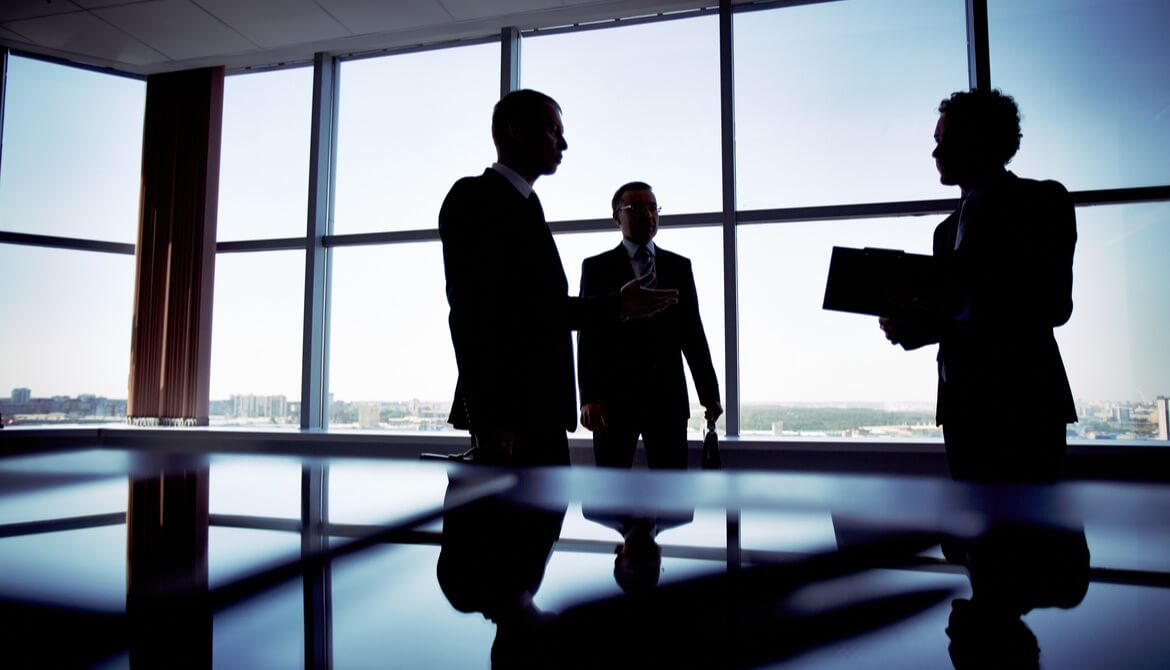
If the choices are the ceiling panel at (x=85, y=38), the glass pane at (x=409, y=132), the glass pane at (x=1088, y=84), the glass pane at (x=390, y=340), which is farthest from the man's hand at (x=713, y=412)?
the ceiling panel at (x=85, y=38)

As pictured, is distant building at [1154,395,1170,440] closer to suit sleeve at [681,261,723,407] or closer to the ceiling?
suit sleeve at [681,261,723,407]

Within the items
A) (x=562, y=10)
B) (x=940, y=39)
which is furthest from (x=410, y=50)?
(x=940, y=39)

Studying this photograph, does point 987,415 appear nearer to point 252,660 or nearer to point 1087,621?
point 1087,621

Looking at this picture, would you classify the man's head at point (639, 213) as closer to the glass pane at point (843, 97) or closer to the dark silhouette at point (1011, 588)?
the glass pane at point (843, 97)

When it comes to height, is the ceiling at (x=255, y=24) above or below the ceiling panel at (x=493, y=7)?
above

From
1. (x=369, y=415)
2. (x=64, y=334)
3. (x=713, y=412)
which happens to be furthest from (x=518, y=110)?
(x=64, y=334)

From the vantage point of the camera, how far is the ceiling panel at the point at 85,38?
4.57m

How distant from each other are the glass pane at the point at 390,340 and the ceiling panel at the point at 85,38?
2123 millimetres

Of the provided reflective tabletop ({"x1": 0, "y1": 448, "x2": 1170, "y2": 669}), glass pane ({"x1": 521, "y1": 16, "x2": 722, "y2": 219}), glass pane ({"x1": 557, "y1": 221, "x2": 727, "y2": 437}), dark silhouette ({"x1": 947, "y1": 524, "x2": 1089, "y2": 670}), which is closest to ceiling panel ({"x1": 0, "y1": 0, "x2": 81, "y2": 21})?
glass pane ({"x1": 521, "y1": 16, "x2": 722, "y2": 219})

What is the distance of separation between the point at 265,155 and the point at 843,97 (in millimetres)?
4302

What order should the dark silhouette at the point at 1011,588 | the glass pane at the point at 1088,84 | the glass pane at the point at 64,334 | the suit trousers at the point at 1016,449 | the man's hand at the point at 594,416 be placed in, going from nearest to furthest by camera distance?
1. the dark silhouette at the point at 1011,588
2. the suit trousers at the point at 1016,449
3. the man's hand at the point at 594,416
4. the glass pane at the point at 1088,84
5. the glass pane at the point at 64,334

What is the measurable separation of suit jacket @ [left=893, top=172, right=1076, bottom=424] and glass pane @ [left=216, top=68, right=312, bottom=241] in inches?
184

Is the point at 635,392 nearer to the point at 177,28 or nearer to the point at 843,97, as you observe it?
the point at 843,97

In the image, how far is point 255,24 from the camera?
4.58 m
